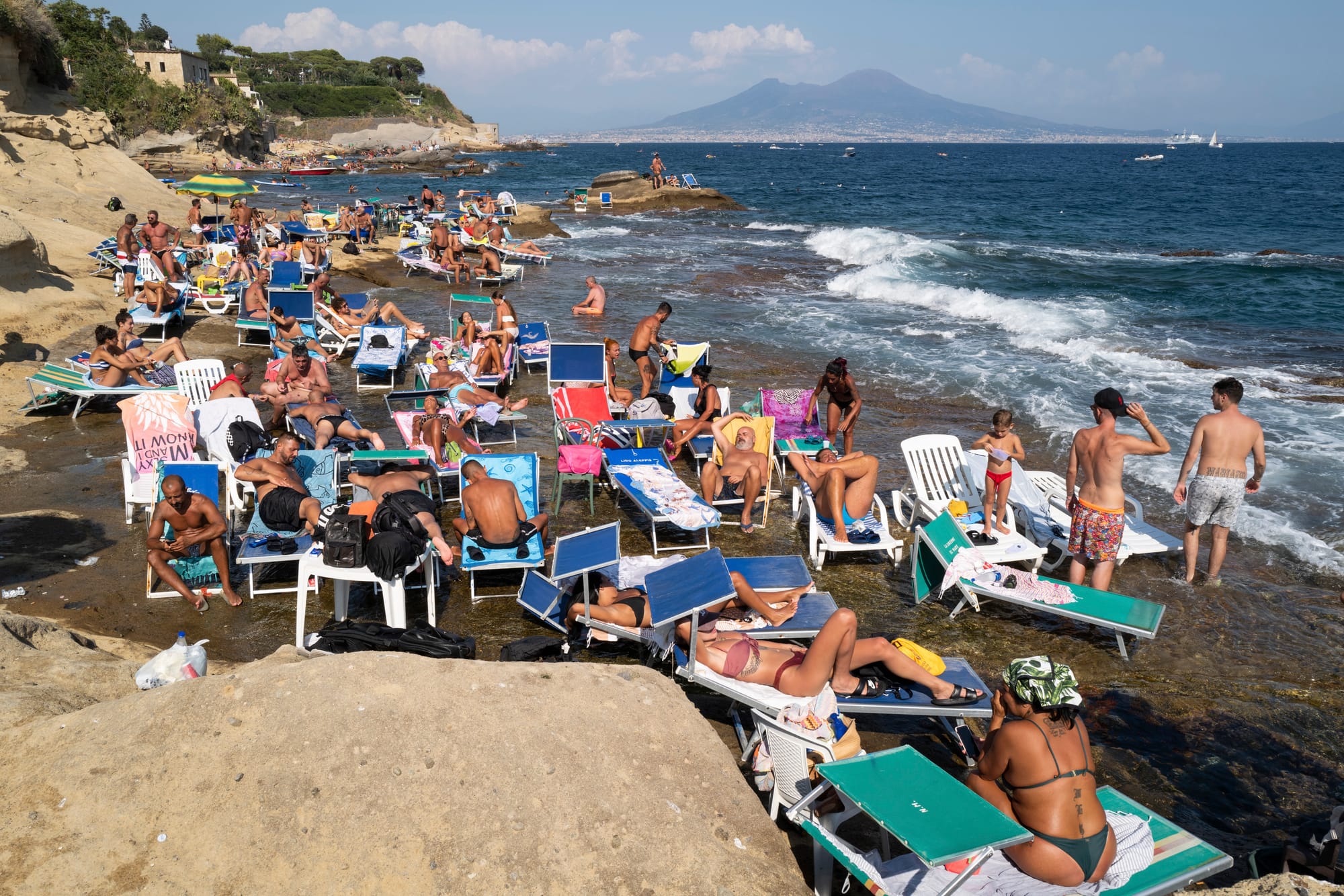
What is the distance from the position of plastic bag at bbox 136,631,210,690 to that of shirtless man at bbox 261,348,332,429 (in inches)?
201

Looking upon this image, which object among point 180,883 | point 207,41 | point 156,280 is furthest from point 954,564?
point 207,41

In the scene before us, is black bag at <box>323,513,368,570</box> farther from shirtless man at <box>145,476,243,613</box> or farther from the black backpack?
the black backpack

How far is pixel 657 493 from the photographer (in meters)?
7.57

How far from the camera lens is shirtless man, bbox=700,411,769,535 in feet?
25.7

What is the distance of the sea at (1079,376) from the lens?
209 inches

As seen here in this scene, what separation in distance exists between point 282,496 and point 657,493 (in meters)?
3.03

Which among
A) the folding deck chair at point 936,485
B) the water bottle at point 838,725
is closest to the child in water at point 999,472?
the folding deck chair at point 936,485

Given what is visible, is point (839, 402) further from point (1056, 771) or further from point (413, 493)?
point (1056, 771)

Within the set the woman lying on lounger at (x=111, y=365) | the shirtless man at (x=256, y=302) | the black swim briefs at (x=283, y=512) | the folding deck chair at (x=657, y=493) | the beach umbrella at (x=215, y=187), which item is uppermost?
the beach umbrella at (x=215, y=187)

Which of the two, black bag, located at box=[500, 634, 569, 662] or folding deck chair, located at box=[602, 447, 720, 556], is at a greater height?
folding deck chair, located at box=[602, 447, 720, 556]

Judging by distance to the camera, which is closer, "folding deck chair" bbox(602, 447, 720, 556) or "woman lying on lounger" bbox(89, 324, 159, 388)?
"folding deck chair" bbox(602, 447, 720, 556)

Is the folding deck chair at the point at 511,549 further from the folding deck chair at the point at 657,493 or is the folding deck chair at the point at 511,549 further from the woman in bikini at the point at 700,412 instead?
the woman in bikini at the point at 700,412

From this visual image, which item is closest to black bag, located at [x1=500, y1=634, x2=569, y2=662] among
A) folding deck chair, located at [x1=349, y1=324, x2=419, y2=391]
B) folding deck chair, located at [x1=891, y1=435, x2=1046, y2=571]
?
folding deck chair, located at [x1=891, y1=435, x2=1046, y2=571]

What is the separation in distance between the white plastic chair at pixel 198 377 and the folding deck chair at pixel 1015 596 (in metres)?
7.75
